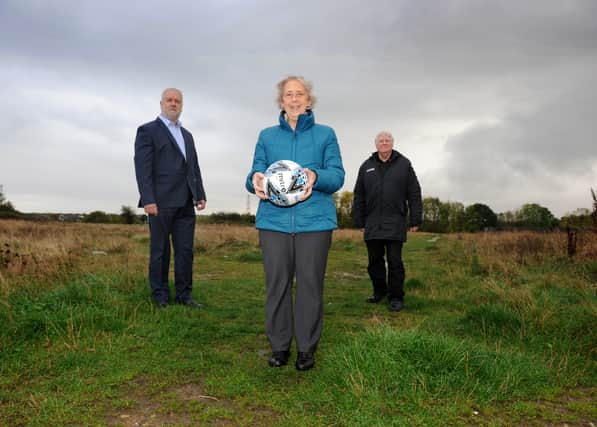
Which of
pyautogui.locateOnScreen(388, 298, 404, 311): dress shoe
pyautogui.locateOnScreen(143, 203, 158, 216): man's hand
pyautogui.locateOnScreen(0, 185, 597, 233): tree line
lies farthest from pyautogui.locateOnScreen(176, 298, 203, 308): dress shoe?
pyautogui.locateOnScreen(0, 185, 597, 233): tree line

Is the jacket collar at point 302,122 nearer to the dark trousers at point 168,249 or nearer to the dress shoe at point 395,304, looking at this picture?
the dark trousers at point 168,249

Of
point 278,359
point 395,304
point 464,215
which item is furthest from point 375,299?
point 464,215

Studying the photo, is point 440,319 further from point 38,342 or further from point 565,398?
point 38,342

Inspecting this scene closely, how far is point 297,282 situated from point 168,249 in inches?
112

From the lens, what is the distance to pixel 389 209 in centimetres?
662

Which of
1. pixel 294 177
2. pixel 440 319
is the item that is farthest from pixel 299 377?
pixel 440 319

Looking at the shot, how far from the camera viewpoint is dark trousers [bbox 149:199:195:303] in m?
5.80

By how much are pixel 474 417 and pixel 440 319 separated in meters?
2.66

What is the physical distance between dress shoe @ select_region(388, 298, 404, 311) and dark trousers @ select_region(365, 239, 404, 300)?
0.06 metres

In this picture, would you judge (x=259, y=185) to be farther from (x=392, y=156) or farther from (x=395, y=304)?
(x=392, y=156)

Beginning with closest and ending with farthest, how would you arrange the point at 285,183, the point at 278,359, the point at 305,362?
the point at 285,183 → the point at 305,362 → the point at 278,359

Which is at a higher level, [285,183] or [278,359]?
[285,183]

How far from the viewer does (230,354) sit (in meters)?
4.13

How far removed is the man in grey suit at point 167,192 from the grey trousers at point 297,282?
2.36 metres
